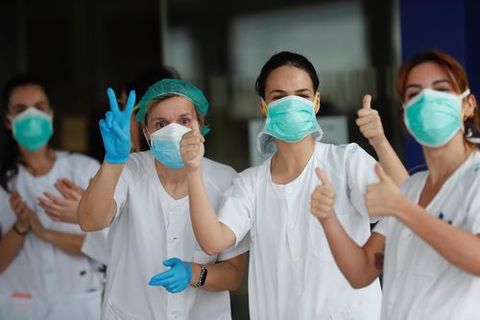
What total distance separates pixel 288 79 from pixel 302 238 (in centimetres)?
53

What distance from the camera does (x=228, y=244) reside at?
2.84m

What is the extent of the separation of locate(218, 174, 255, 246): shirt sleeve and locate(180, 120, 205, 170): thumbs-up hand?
0.21 metres

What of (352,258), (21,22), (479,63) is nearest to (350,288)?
(352,258)

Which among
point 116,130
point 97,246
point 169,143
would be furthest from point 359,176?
point 97,246

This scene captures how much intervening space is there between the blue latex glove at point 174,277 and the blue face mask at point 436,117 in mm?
968

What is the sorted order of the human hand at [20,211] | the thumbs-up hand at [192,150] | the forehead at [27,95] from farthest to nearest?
1. the forehead at [27,95]
2. the human hand at [20,211]
3. the thumbs-up hand at [192,150]

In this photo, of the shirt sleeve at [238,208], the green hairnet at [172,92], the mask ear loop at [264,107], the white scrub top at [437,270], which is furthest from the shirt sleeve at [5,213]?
the white scrub top at [437,270]

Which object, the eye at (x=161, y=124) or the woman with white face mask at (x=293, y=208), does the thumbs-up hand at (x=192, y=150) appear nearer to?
the woman with white face mask at (x=293, y=208)

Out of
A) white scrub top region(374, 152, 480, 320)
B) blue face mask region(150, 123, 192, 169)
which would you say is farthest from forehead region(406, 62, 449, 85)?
blue face mask region(150, 123, 192, 169)

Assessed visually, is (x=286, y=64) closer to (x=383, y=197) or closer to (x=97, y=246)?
(x=383, y=197)

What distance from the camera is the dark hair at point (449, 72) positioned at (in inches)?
92.3

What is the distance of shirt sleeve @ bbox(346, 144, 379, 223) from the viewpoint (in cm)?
276

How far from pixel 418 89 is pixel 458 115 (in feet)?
0.42

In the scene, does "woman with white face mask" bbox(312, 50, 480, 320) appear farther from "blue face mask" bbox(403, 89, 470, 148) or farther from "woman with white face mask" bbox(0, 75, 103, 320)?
"woman with white face mask" bbox(0, 75, 103, 320)
